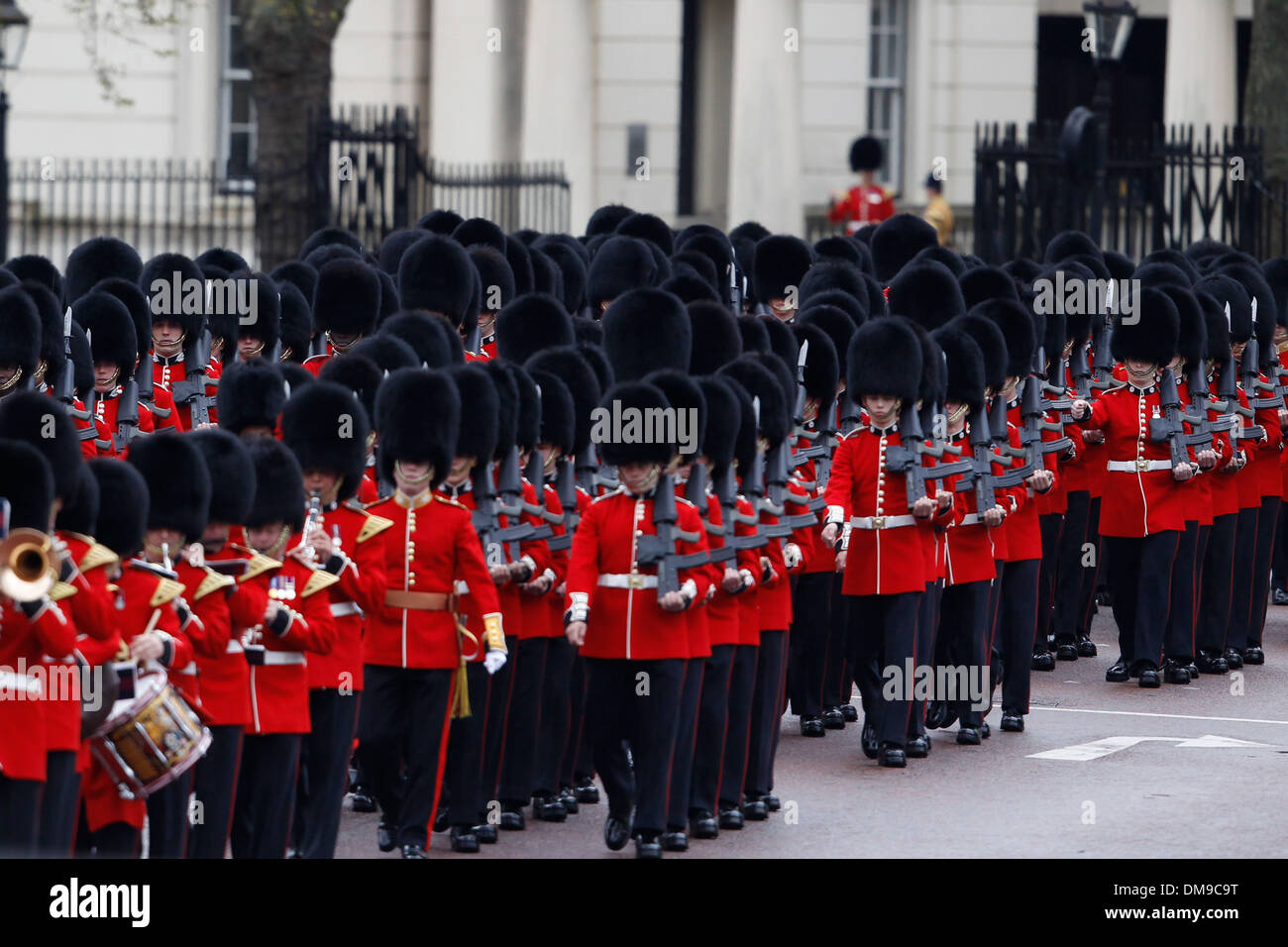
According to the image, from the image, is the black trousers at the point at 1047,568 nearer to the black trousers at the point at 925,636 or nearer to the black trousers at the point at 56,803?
the black trousers at the point at 925,636

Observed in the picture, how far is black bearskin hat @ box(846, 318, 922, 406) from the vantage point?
937 cm

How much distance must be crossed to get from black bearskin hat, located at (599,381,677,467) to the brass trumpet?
2.45 meters

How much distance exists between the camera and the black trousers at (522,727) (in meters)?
8.23

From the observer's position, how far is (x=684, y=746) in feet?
25.7

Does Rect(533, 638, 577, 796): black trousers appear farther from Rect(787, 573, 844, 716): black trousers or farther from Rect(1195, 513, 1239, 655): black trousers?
Rect(1195, 513, 1239, 655): black trousers

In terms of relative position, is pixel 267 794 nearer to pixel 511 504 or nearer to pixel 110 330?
pixel 511 504

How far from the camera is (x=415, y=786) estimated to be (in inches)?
298

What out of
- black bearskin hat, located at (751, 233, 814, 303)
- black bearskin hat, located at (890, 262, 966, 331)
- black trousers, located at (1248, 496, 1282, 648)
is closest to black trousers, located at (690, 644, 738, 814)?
black bearskin hat, located at (890, 262, 966, 331)

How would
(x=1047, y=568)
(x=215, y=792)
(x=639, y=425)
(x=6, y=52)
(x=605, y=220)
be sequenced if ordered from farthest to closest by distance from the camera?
(x=6, y=52)
(x=605, y=220)
(x=1047, y=568)
(x=639, y=425)
(x=215, y=792)

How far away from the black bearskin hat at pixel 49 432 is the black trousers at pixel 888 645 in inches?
137

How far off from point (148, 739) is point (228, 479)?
0.87 m

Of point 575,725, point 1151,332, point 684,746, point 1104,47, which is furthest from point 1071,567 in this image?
point 1104,47

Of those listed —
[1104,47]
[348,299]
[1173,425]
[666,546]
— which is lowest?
[666,546]
